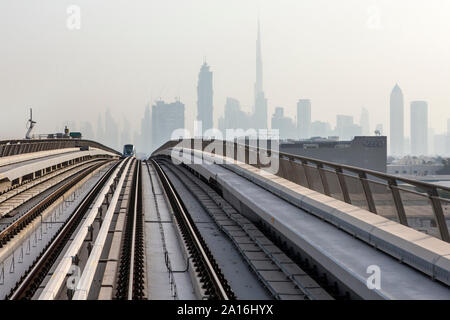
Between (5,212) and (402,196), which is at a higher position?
(402,196)

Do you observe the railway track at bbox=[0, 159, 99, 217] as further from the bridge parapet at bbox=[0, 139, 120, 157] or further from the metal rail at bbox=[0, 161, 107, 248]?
the bridge parapet at bbox=[0, 139, 120, 157]

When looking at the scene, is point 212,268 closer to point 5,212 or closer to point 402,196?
point 402,196

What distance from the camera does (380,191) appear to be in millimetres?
9227

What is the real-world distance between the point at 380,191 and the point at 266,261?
9.32 ft

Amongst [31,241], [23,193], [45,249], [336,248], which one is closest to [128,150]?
[23,193]

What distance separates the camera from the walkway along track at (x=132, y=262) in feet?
27.8

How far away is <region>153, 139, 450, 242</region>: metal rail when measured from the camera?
7.54m

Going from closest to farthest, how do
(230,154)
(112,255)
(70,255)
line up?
(70,255)
(112,255)
(230,154)

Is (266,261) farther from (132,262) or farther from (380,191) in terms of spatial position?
(380,191)

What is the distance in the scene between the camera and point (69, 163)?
1820 inches

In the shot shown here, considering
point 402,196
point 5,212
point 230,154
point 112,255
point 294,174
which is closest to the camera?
point 402,196
